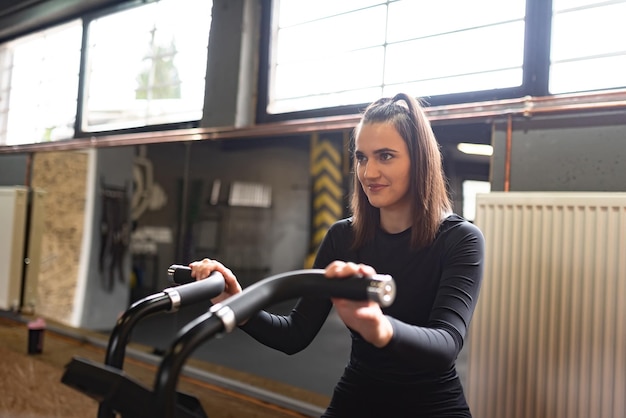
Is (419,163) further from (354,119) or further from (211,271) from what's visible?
(354,119)

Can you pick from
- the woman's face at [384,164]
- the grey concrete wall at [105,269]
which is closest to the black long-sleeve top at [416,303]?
the woman's face at [384,164]

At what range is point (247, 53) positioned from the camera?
9.82 feet

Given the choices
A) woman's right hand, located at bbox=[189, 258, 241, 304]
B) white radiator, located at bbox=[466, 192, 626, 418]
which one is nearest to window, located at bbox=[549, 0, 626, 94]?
white radiator, located at bbox=[466, 192, 626, 418]

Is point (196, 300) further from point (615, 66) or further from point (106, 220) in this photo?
point (106, 220)

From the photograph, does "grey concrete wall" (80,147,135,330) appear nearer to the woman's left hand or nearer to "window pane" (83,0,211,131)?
"window pane" (83,0,211,131)

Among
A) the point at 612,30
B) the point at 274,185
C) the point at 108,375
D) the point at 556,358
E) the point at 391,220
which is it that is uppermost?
the point at 612,30

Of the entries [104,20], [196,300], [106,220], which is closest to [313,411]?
[196,300]

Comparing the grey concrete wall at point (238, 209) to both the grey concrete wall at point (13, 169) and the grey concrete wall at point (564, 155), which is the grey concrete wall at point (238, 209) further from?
the grey concrete wall at point (13, 169)

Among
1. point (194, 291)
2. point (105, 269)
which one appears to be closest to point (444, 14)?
point (194, 291)

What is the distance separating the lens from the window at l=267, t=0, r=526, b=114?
221 centimetres

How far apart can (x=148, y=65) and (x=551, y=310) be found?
9.64 ft

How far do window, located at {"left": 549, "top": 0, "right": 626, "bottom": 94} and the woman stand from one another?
38.4 inches

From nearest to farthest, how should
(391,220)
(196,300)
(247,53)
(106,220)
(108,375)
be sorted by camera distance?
(108,375) → (196,300) → (391,220) → (247,53) → (106,220)

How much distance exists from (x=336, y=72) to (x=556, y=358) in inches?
65.5
